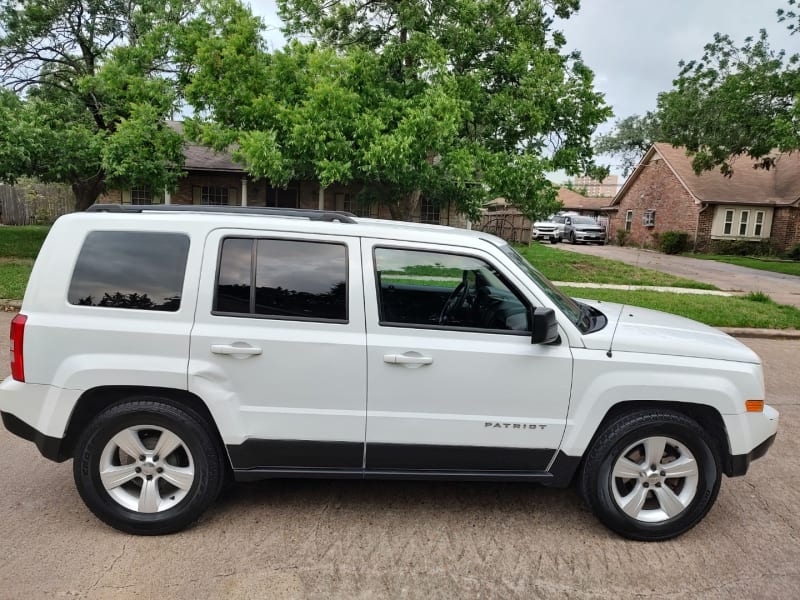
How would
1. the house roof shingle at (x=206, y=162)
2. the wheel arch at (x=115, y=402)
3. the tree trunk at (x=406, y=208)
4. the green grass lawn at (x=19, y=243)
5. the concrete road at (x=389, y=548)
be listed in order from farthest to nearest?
1. the house roof shingle at (x=206, y=162)
2. the green grass lawn at (x=19, y=243)
3. the tree trunk at (x=406, y=208)
4. the wheel arch at (x=115, y=402)
5. the concrete road at (x=389, y=548)

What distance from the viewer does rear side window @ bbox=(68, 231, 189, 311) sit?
3.28 metres

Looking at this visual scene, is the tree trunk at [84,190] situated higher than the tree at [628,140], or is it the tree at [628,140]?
the tree at [628,140]

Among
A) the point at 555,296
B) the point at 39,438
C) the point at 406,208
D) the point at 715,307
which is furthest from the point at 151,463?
the point at 406,208

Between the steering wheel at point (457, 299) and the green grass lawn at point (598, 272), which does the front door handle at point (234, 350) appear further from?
the green grass lawn at point (598, 272)

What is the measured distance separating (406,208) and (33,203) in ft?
71.0

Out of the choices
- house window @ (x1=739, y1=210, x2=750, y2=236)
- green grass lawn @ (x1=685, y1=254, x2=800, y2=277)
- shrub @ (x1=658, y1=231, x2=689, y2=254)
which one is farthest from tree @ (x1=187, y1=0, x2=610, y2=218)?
house window @ (x1=739, y1=210, x2=750, y2=236)

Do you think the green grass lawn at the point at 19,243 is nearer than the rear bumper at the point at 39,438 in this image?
No

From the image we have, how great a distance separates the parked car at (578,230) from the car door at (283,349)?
111 feet

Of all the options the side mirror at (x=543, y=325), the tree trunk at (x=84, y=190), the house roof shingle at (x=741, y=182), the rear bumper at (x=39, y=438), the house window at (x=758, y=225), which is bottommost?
the rear bumper at (x=39, y=438)

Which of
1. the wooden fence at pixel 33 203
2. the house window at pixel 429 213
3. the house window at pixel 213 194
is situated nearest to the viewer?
the house window at pixel 213 194

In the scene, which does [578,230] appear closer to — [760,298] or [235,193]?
[235,193]

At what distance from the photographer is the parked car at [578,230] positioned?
35156mm

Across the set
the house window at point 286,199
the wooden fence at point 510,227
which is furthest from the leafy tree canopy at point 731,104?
the house window at point 286,199

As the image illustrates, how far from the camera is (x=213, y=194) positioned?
22062mm
